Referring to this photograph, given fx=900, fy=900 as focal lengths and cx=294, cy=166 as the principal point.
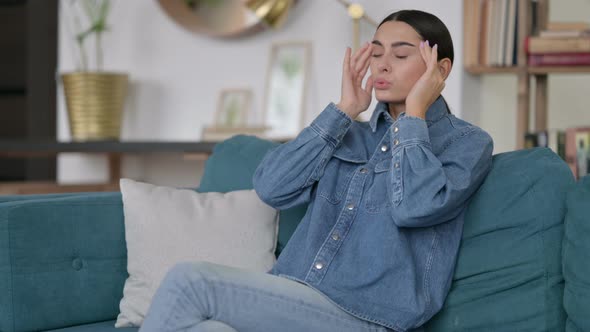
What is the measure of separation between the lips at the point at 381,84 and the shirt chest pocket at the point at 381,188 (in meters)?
0.18

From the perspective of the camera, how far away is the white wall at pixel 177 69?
397cm

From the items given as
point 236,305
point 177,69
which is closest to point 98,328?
point 236,305

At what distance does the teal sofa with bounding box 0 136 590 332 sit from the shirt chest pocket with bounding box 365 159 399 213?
20 cm

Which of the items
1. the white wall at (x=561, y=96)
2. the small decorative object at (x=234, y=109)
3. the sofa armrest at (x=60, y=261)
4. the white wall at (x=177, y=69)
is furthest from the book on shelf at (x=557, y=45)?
the sofa armrest at (x=60, y=261)

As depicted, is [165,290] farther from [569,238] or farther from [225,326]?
[569,238]

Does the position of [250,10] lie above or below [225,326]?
above

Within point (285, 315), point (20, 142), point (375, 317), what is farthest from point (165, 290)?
point (20, 142)

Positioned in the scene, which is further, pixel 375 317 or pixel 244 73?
pixel 244 73

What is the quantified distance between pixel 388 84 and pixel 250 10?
203cm

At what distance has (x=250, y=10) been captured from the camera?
4.06m

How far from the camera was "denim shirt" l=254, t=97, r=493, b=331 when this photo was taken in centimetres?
191

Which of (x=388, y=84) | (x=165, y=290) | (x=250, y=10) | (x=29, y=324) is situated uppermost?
(x=250, y=10)

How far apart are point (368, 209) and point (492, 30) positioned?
1.71 meters

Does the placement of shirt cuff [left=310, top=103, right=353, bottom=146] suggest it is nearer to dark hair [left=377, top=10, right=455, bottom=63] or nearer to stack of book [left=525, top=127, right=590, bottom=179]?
dark hair [left=377, top=10, right=455, bottom=63]
